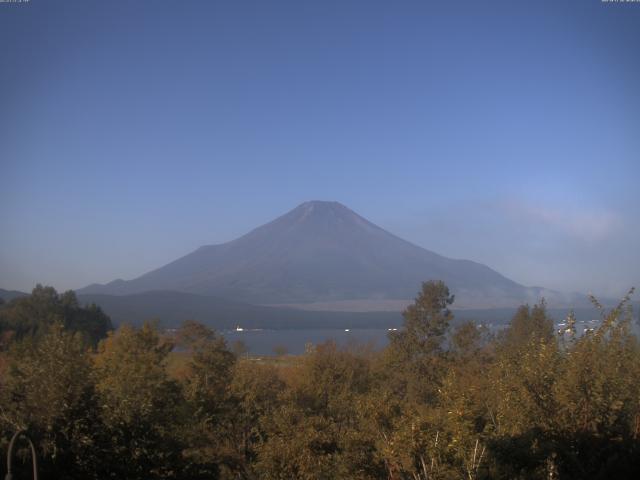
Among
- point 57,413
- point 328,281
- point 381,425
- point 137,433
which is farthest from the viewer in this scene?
point 328,281

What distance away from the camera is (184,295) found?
429 ft

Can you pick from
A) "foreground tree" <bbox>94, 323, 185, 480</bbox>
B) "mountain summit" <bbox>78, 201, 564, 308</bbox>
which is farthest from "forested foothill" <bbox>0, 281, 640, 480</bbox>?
"mountain summit" <bbox>78, 201, 564, 308</bbox>

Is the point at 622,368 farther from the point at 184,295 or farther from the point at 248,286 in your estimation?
the point at 248,286

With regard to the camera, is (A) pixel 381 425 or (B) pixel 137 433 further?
(B) pixel 137 433

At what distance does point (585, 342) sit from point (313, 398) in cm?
1322

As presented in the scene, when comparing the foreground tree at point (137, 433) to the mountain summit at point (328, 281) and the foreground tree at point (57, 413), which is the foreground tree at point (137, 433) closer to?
the foreground tree at point (57, 413)

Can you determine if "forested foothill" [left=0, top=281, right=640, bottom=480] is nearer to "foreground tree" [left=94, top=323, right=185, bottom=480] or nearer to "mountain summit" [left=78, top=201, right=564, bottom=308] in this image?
"foreground tree" [left=94, top=323, right=185, bottom=480]

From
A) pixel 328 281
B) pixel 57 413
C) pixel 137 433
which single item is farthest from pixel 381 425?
pixel 328 281

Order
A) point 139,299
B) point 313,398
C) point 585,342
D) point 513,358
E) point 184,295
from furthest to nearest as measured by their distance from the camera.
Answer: point 184,295 → point 139,299 → point 313,398 → point 513,358 → point 585,342

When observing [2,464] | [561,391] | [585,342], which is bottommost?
[2,464]

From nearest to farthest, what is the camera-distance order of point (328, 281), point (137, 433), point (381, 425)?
point (381, 425) < point (137, 433) < point (328, 281)

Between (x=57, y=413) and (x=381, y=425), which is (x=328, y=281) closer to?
(x=57, y=413)

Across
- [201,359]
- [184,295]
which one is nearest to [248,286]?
[184,295]

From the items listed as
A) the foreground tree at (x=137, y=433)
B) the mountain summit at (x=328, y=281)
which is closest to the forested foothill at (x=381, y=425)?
the foreground tree at (x=137, y=433)
